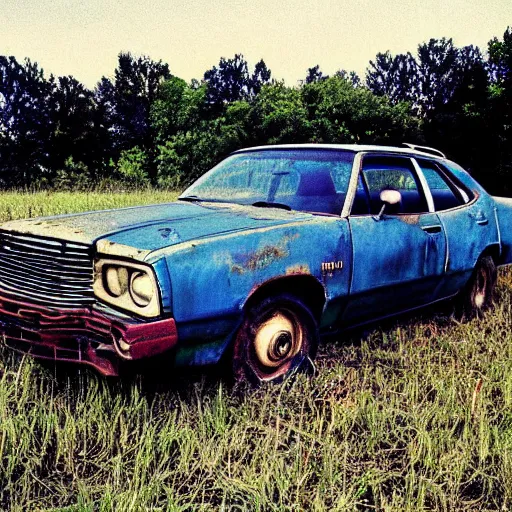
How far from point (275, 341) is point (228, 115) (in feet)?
138

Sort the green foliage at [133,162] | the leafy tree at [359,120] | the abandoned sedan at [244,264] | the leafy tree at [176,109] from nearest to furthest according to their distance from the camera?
the abandoned sedan at [244,264], the leafy tree at [359,120], the green foliage at [133,162], the leafy tree at [176,109]

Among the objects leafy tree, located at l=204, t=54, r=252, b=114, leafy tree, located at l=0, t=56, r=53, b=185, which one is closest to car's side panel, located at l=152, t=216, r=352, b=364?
leafy tree, located at l=0, t=56, r=53, b=185

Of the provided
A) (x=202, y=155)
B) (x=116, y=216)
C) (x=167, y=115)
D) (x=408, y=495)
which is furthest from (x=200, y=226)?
(x=167, y=115)

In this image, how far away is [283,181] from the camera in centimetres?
392

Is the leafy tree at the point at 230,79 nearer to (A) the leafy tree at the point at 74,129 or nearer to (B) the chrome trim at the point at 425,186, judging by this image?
(A) the leafy tree at the point at 74,129

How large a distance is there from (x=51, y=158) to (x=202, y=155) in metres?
12.8

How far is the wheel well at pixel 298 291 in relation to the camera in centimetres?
300

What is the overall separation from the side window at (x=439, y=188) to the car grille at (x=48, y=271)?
270 centimetres

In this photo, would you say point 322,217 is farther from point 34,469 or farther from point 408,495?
point 34,469

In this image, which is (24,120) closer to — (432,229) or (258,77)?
(258,77)

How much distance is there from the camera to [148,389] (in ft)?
9.79

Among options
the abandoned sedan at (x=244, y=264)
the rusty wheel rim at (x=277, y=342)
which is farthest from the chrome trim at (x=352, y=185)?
the rusty wheel rim at (x=277, y=342)

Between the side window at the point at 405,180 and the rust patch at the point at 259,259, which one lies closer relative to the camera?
the rust patch at the point at 259,259

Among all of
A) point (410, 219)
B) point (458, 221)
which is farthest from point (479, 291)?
point (410, 219)
